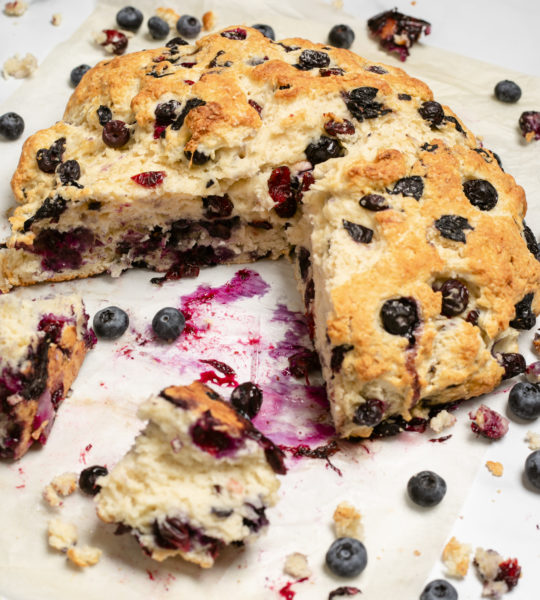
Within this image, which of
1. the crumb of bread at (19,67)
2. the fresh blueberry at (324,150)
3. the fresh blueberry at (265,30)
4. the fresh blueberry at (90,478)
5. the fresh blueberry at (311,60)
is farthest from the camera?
the fresh blueberry at (265,30)

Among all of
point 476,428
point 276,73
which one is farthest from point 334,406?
point 276,73

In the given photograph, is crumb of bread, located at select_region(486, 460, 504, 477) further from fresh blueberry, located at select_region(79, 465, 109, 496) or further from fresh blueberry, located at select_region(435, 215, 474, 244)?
fresh blueberry, located at select_region(79, 465, 109, 496)

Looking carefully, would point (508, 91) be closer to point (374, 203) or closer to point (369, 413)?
point (374, 203)

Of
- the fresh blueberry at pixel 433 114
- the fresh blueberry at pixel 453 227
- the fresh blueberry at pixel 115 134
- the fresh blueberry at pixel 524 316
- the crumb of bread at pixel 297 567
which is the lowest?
the crumb of bread at pixel 297 567

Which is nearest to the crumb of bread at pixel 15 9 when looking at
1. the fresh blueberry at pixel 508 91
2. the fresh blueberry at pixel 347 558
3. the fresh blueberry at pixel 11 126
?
the fresh blueberry at pixel 11 126

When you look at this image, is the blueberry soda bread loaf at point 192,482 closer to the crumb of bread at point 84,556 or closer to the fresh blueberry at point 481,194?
the crumb of bread at point 84,556

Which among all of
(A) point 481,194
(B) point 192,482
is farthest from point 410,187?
(B) point 192,482

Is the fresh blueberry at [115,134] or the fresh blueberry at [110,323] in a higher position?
the fresh blueberry at [115,134]
